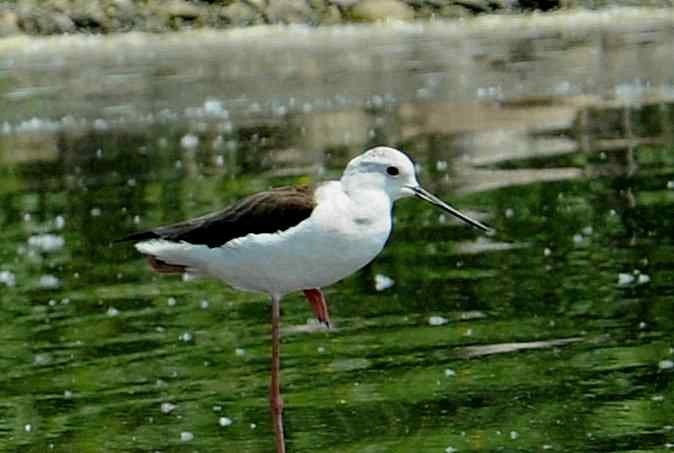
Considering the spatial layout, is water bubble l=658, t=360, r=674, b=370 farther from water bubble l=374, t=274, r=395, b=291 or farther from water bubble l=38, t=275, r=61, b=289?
water bubble l=38, t=275, r=61, b=289

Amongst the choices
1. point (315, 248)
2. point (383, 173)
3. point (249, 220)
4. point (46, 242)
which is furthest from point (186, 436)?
point (46, 242)

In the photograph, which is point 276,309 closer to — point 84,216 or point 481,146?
point 84,216

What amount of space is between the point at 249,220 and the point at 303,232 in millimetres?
290

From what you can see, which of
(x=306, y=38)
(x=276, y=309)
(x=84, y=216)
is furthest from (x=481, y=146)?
(x=306, y=38)

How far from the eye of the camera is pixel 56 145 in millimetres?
23359

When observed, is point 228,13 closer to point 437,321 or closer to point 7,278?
point 7,278

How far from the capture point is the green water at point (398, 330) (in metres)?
8.91

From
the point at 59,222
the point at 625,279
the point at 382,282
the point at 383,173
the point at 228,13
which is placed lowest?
the point at 228,13

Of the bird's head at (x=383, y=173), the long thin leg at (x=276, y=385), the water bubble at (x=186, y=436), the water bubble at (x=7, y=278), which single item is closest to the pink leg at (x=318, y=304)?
the long thin leg at (x=276, y=385)

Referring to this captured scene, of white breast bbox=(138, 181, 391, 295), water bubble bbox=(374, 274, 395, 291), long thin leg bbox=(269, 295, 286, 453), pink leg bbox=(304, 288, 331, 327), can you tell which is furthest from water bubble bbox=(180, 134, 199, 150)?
white breast bbox=(138, 181, 391, 295)

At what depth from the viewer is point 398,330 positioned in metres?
10.9

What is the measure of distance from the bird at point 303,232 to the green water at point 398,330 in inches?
41.2

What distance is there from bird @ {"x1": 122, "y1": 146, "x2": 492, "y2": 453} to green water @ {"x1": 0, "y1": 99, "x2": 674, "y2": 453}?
1046mm

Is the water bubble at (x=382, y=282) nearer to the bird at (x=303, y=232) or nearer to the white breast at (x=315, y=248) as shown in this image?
the bird at (x=303, y=232)
